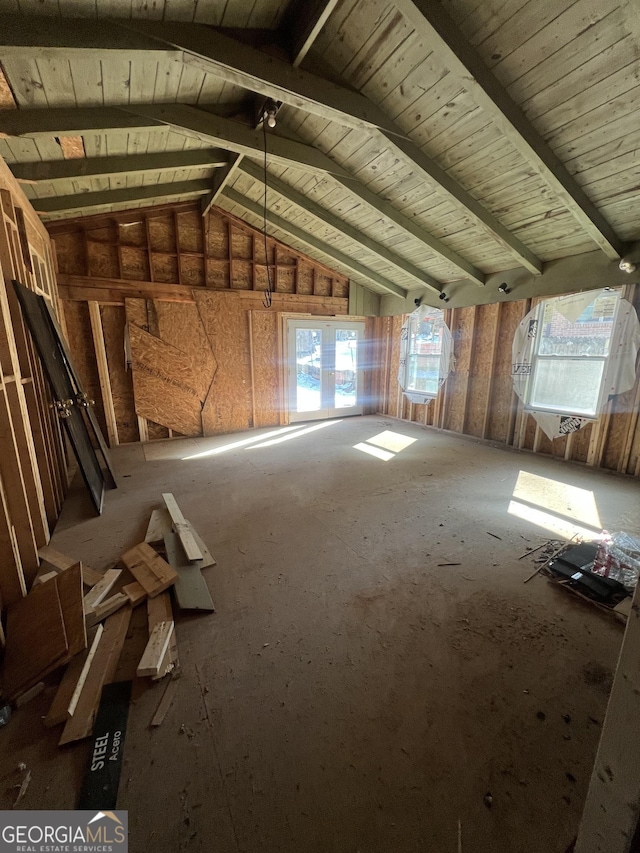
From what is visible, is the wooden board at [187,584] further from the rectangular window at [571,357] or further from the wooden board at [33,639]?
the rectangular window at [571,357]

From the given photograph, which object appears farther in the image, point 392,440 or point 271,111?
Answer: point 392,440

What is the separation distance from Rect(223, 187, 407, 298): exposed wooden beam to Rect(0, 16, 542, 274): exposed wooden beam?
5.80ft

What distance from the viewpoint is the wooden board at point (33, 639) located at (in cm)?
149

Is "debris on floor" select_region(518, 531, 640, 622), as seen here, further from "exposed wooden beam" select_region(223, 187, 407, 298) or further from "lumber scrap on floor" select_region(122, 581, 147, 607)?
"exposed wooden beam" select_region(223, 187, 407, 298)

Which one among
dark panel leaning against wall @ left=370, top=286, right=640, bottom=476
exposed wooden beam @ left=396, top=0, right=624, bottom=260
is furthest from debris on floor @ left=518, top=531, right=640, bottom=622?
exposed wooden beam @ left=396, top=0, right=624, bottom=260

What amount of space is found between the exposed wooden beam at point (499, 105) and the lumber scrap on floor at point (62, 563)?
3.91 meters

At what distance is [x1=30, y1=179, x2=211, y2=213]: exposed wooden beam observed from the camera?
3.75 m

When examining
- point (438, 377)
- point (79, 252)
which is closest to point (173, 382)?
point (79, 252)

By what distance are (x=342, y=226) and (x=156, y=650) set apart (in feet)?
17.3

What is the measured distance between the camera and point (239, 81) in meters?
2.40

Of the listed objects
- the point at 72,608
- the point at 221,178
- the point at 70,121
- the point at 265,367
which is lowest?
the point at 72,608

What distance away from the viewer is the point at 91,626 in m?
1.79

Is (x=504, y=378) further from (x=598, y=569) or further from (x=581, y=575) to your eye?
(x=581, y=575)

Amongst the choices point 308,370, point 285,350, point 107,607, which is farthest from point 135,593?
point 308,370
